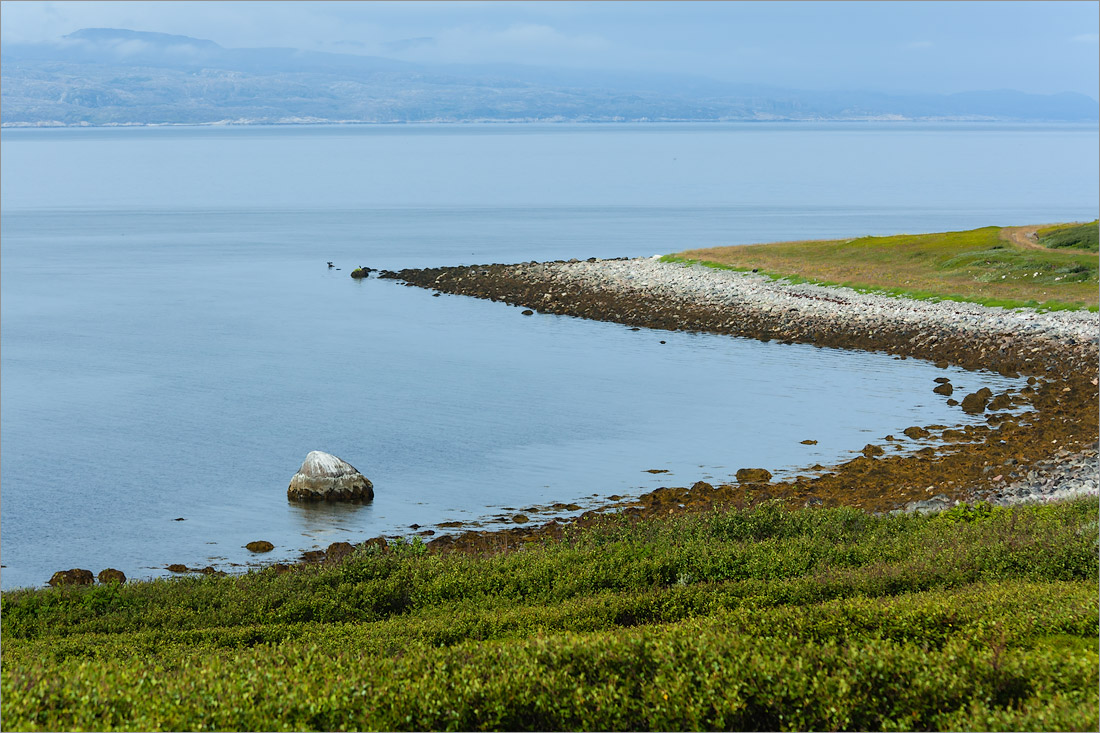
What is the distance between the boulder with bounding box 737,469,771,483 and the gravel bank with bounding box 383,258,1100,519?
0.66m

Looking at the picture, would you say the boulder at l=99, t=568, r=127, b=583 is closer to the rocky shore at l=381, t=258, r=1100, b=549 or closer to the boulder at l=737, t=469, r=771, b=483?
the rocky shore at l=381, t=258, r=1100, b=549

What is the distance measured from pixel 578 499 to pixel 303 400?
603 inches

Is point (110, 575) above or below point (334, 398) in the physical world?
below

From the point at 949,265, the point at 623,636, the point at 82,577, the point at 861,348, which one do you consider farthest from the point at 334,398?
the point at 949,265

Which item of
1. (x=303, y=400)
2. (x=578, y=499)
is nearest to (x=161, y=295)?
(x=303, y=400)

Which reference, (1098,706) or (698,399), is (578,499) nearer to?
(698,399)

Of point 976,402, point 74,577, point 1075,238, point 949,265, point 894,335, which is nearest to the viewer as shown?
point 74,577

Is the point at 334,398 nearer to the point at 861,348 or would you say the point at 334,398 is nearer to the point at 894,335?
the point at 861,348

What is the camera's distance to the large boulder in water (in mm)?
25703

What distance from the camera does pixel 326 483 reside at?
25703 millimetres

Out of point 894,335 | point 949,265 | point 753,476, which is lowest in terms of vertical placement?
point 753,476

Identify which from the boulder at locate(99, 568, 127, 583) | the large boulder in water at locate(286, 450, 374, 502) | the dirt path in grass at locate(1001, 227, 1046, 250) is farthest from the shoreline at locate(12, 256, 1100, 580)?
the dirt path in grass at locate(1001, 227, 1046, 250)

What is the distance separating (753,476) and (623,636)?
16250mm

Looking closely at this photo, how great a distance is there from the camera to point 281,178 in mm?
181125
